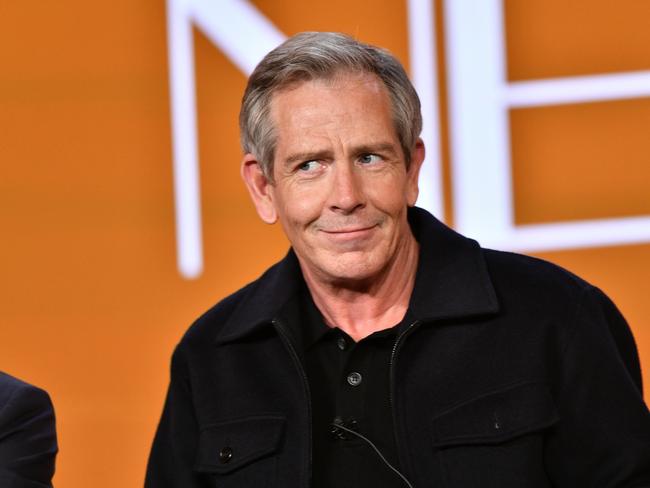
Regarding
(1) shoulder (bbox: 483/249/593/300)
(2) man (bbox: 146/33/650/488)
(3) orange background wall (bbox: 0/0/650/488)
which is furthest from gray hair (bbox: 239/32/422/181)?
(3) orange background wall (bbox: 0/0/650/488)

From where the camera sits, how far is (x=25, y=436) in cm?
228

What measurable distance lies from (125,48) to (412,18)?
667 mm

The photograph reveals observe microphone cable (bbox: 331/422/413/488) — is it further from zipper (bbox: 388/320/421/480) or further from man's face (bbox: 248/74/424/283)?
man's face (bbox: 248/74/424/283)

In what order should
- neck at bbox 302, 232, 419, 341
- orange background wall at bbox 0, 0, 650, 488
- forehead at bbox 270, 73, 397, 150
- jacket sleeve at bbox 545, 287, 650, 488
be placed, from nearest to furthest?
jacket sleeve at bbox 545, 287, 650, 488 → forehead at bbox 270, 73, 397, 150 → neck at bbox 302, 232, 419, 341 → orange background wall at bbox 0, 0, 650, 488

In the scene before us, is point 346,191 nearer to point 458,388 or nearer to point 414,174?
point 414,174

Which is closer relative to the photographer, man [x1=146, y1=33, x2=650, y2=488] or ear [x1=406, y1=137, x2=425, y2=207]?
man [x1=146, y1=33, x2=650, y2=488]

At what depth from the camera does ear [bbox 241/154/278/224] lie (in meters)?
2.23

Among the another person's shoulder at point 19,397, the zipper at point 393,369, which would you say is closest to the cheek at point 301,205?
the zipper at point 393,369

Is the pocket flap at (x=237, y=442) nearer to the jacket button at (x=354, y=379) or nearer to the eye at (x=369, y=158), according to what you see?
the jacket button at (x=354, y=379)

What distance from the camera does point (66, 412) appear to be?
3074 millimetres

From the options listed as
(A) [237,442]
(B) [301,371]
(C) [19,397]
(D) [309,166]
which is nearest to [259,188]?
(D) [309,166]

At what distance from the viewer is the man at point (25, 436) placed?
2240 millimetres

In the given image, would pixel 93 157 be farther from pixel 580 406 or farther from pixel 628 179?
pixel 580 406

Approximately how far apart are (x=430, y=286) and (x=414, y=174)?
187mm
